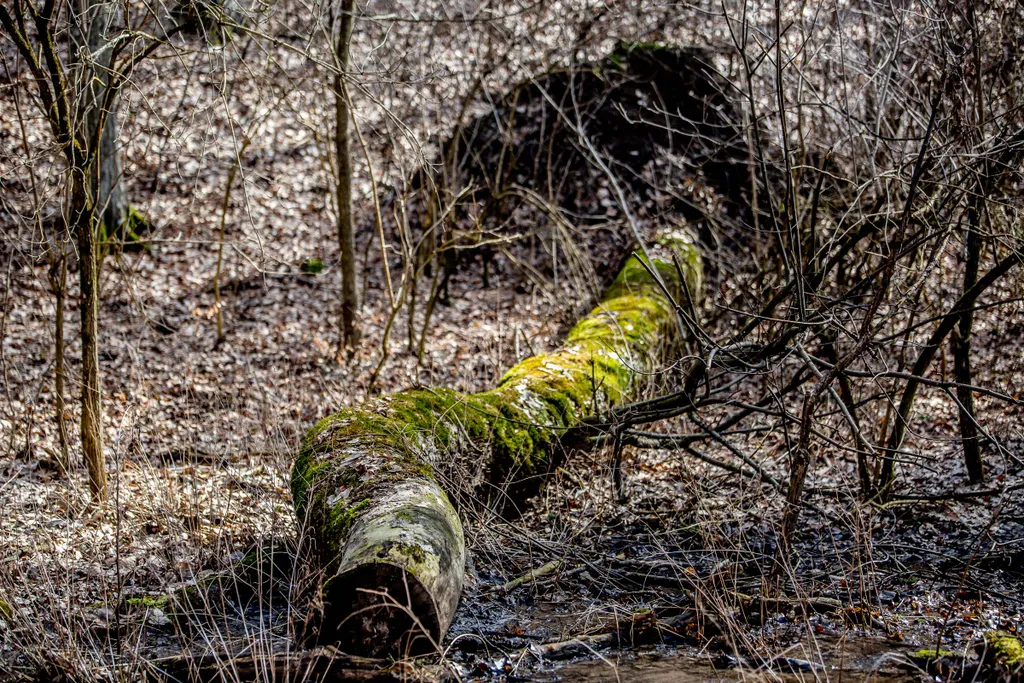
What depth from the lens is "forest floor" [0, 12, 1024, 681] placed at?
3664mm

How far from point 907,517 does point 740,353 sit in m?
1.45

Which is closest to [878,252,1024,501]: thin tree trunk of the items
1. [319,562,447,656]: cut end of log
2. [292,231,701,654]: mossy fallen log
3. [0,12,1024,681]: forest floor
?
[0,12,1024,681]: forest floor

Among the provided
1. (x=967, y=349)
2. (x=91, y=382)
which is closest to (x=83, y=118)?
(x=91, y=382)

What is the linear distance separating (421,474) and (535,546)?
99 centimetres

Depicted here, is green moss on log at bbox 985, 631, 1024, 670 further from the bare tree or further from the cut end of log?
the bare tree

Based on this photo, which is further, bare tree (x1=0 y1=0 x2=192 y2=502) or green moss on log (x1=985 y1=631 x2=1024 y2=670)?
bare tree (x1=0 y1=0 x2=192 y2=502)

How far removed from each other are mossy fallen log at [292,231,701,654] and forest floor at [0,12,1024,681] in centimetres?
24

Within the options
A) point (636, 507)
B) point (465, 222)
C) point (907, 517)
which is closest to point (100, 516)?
point (636, 507)

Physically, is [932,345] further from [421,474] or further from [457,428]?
[421,474]

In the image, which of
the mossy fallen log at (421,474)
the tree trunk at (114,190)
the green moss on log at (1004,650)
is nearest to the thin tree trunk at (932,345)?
the green moss on log at (1004,650)

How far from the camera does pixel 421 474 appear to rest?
4316 millimetres

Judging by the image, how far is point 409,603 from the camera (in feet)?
10.7

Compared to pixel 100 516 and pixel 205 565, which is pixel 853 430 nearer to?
pixel 205 565

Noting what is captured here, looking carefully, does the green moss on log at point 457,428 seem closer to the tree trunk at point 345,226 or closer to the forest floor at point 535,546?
the forest floor at point 535,546
